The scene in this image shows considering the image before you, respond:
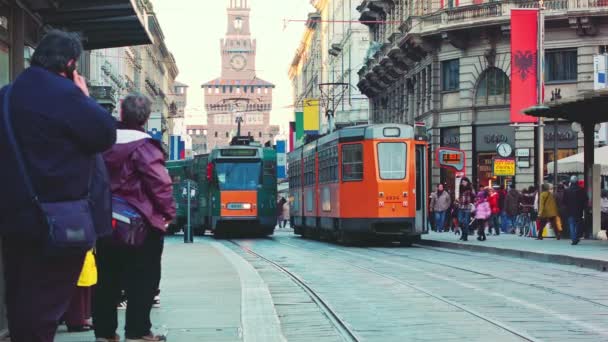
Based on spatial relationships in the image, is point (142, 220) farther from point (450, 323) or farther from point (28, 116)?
point (450, 323)

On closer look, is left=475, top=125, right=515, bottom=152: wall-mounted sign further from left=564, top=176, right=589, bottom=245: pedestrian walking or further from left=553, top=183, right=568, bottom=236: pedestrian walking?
left=564, top=176, right=589, bottom=245: pedestrian walking

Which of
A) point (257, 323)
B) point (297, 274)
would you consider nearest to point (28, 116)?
point (257, 323)

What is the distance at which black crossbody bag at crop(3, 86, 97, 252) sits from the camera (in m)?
5.00

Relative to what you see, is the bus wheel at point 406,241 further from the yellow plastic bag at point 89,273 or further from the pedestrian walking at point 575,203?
the yellow plastic bag at point 89,273

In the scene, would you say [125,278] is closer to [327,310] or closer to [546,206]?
[327,310]

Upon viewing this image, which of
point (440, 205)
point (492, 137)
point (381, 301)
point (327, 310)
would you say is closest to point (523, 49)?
point (440, 205)

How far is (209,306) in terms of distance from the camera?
468 inches

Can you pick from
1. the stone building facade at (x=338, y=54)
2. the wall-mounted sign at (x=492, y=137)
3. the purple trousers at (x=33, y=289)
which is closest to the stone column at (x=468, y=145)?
the wall-mounted sign at (x=492, y=137)

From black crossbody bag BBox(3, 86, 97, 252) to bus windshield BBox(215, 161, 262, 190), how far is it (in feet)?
113

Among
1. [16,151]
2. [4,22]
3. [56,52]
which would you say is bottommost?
[16,151]

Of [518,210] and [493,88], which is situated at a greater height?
[493,88]

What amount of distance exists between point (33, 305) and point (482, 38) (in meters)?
43.0

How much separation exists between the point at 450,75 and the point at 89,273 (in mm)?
41808

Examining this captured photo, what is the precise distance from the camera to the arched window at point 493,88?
46.4 meters
